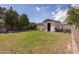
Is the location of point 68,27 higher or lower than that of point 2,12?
lower

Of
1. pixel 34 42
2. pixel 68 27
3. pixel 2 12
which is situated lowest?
pixel 34 42

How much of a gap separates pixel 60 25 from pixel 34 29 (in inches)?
8.3

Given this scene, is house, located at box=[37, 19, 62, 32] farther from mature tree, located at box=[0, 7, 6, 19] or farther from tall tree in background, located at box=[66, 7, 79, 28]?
mature tree, located at box=[0, 7, 6, 19]

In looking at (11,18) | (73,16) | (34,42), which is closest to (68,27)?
(73,16)

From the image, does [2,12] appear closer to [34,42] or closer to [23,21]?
[23,21]

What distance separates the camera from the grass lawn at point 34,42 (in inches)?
60.8

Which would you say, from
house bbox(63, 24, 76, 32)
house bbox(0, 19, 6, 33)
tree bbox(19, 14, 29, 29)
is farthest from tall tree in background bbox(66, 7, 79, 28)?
house bbox(0, 19, 6, 33)

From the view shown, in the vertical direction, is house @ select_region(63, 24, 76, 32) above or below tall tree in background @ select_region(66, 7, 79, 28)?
below

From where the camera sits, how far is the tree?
5.11ft

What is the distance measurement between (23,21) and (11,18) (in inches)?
3.9

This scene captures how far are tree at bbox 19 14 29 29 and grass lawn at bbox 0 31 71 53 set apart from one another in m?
0.06

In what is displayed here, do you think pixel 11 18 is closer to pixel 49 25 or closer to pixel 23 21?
pixel 23 21

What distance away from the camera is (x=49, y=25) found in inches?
61.7

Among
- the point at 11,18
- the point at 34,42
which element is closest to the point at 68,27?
the point at 34,42
